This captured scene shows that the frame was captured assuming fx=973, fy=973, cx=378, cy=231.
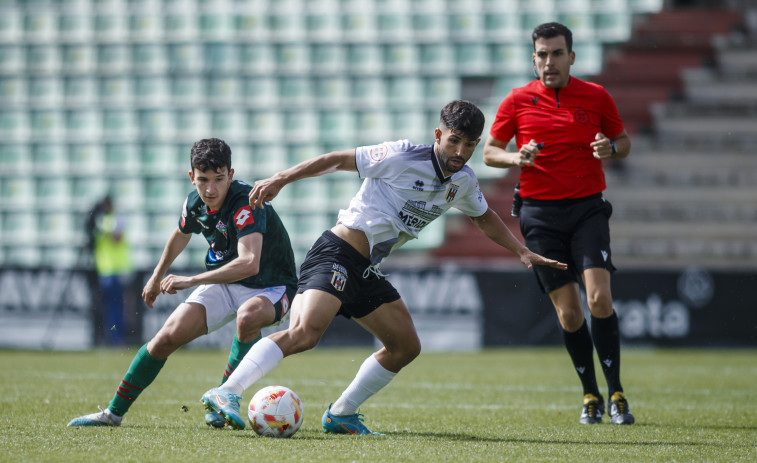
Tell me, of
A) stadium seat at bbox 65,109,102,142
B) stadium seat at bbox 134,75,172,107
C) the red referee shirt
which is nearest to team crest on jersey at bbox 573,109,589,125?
the red referee shirt

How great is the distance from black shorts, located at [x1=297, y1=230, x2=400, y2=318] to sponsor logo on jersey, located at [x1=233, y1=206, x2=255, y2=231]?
17.5 inches

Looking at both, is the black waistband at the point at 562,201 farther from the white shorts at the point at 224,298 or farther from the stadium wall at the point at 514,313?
the stadium wall at the point at 514,313

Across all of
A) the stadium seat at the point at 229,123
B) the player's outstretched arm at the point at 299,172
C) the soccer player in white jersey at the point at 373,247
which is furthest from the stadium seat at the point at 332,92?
the player's outstretched arm at the point at 299,172

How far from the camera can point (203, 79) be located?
64.7 ft

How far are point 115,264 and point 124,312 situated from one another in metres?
0.68

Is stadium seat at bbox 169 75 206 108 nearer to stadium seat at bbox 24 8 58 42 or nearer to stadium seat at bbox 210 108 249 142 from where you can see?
stadium seat at bbox 210 108 249 142

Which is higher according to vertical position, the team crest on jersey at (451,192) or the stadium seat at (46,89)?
the stadium seat at (46,89)

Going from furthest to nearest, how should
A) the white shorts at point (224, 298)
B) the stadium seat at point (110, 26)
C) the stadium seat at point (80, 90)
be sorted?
the stadium seat at point (110, 26) → the stadium seat at point (80, 90) → the white shorts at point (224, 298)

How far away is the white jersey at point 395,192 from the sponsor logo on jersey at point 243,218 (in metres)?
0.52

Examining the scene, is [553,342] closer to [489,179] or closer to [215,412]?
[489,179]

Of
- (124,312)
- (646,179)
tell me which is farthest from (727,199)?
(124,312)

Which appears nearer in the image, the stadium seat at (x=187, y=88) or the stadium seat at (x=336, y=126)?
the stadium seat at (x=336, y=126)

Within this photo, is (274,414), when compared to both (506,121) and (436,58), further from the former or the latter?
(436,58)

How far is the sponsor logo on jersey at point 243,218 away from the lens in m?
4.96
